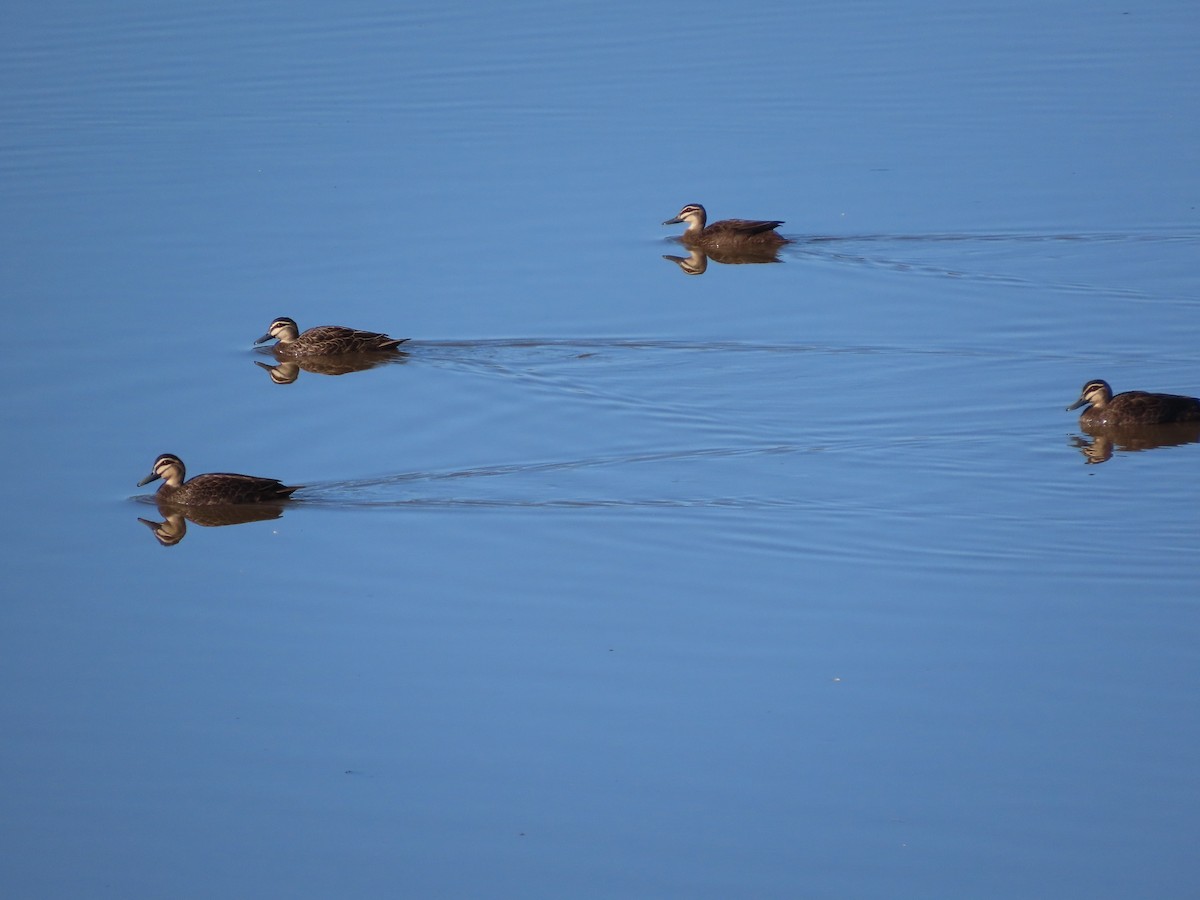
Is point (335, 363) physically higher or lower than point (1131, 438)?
higher

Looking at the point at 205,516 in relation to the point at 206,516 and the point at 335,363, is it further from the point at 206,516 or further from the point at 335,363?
the point at 335,363

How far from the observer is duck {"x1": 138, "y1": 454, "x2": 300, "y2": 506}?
11.2 m

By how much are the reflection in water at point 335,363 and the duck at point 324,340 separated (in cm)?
5

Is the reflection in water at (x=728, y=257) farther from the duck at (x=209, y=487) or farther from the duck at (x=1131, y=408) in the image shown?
the duck at (x=209, y=487)

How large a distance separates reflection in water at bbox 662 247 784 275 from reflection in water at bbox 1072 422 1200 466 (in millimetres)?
5074

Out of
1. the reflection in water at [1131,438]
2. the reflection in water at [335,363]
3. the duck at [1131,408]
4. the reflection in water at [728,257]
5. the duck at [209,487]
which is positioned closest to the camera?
the duck at [209,487]

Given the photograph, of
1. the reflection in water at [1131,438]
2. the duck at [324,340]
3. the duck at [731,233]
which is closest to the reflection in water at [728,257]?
the duck at [731,233]

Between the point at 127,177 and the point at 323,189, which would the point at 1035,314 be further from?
the point at 127,177

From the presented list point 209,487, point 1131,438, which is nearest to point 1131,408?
point 1131,438

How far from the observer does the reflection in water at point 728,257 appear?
16.5 m

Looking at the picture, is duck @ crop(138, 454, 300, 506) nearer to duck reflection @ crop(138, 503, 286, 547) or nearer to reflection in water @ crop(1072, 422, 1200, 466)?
duck reflection @ crop(138, 503, 286, 547)

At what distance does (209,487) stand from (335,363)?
10.3 ft

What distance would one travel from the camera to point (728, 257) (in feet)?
54.8

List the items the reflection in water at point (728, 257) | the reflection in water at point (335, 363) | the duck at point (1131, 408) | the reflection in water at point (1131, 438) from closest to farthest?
1. the reflection in water at point (1131, 438)
2. the duck at point (1131, 408)
3. the reflection in water at point (335, 363)
4. the reflection in water at point (728, 257)
